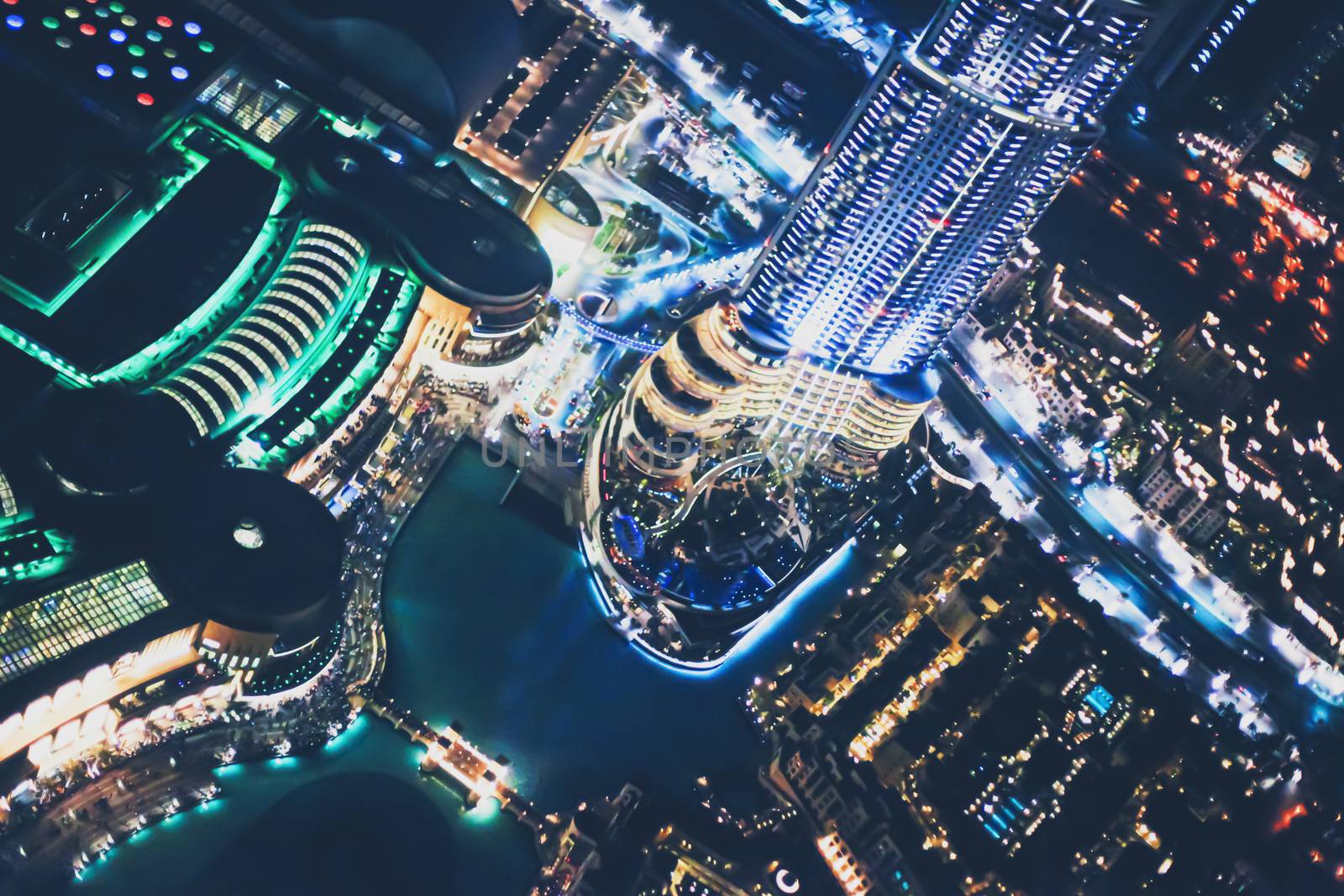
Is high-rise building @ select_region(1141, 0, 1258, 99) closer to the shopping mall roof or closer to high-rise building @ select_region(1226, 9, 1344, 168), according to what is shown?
high-rise building @ select_region(1226, 9, 1344, 168)

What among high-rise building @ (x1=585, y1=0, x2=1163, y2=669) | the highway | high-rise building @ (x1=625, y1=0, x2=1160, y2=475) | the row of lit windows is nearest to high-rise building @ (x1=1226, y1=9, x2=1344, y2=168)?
the highway

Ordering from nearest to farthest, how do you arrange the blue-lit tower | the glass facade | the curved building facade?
1. the glass facade
2. the blue-lit tower
3. the curved building facade

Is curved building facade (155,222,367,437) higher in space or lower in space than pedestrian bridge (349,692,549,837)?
higher

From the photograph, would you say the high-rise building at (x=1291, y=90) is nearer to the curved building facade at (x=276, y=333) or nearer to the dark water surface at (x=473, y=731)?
the dark water surface at (x=473, y=731)

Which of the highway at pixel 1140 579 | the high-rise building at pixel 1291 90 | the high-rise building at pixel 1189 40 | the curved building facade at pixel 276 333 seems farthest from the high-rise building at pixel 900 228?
the high-rise building at pixel 1291 90

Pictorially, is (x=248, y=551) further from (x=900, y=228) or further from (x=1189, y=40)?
(x=1189, y=40)

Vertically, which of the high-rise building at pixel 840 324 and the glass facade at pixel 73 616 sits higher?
the high-rise building at pixel 840 324
